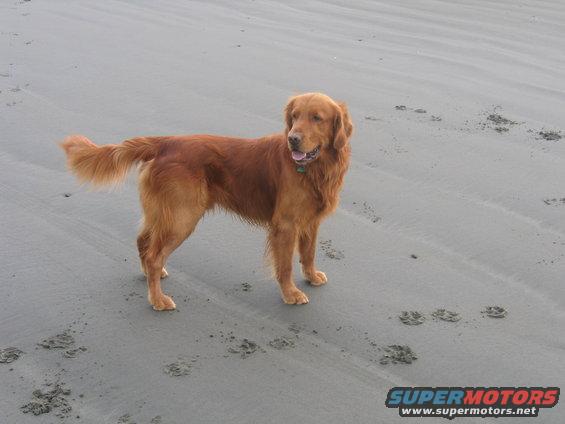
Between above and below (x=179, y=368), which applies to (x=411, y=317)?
above

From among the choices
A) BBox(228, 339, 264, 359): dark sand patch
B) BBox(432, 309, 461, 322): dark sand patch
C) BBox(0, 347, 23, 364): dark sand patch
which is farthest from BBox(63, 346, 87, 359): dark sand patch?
BBox(432, 309, 461, 322): dark sand patch

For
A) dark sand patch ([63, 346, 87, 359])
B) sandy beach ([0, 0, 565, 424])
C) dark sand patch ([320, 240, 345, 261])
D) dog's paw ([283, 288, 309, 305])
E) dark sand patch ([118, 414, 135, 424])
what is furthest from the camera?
dark sand patch ([320, 240, 345, 261])

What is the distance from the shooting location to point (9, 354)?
346 cm

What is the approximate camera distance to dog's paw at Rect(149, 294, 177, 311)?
3.98 m

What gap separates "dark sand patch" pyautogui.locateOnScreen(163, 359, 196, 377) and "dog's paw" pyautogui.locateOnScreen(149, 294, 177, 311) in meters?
0.52

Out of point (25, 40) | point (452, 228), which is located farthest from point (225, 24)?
point (452, 228)

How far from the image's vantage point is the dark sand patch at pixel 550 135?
595 cm

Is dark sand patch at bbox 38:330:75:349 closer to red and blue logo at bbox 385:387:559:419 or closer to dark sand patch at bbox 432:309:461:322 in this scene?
red and blue logo at bbox 385:387:559:419

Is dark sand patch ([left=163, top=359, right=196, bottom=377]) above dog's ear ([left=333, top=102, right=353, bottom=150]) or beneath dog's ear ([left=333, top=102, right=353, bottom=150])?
beneath

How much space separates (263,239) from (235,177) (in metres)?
0.79

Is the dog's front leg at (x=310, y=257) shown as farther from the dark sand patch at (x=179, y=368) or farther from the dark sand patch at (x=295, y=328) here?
the dark sand patch at (x=179, y=368)

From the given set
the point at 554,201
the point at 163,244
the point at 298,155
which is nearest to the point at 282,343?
the point at 163,244

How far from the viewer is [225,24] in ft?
28.6

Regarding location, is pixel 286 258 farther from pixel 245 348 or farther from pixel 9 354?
pixel 9 354
